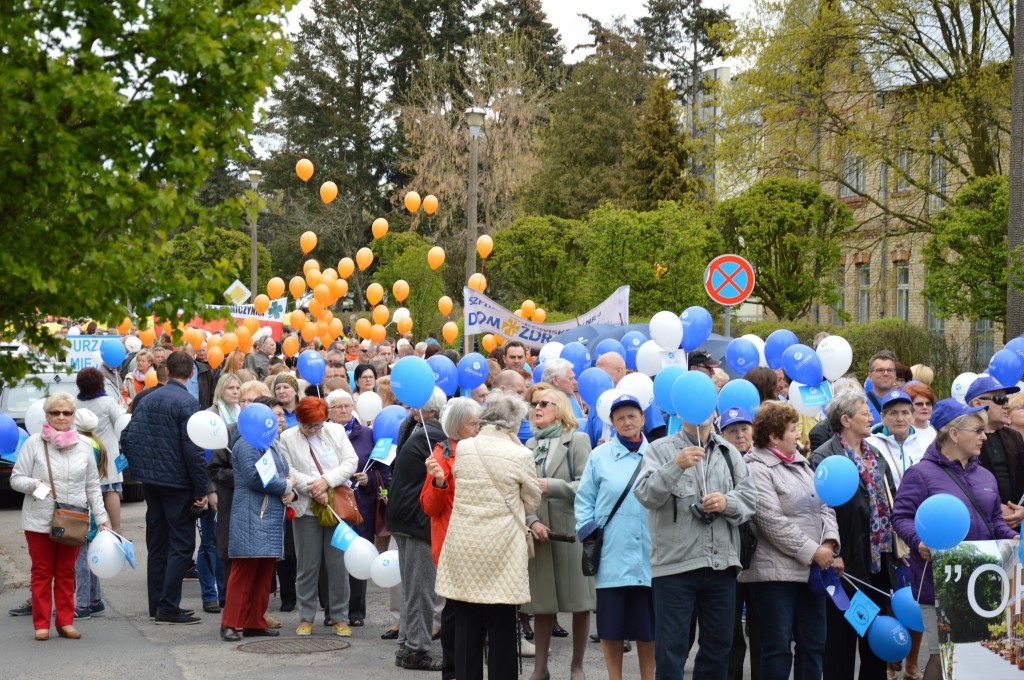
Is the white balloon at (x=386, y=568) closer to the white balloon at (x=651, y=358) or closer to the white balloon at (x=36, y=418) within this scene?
the white balloon at (x=36, y=418)

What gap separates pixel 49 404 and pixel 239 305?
14.0 metres

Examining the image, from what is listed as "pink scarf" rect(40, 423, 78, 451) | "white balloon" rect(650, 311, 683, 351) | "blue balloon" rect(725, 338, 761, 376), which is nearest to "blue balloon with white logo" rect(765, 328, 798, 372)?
"blue balloon" rect(725, 338, 761, 376)

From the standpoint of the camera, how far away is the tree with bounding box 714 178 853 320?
89.3 feet

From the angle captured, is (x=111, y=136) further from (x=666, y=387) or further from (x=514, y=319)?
(x=514, y=319)

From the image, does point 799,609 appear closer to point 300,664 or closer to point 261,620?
point 300,664

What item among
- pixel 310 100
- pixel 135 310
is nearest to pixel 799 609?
pixel 135 310

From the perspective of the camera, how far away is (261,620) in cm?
956

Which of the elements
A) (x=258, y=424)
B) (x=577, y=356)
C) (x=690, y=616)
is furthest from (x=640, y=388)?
(x=577, y=356)

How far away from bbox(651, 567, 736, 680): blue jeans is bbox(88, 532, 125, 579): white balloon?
456 centimetres

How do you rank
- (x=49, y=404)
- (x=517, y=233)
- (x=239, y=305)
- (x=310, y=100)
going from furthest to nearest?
(x=310, y=100)
(x=517, y=233)
(x=239, y=305)
(x=49, y=404)

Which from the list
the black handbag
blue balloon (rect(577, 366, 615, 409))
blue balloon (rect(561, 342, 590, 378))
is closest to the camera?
the black handbag

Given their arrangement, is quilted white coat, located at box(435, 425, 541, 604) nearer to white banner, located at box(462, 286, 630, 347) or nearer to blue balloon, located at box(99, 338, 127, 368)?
blue balloon, located at box(99, 338, 127, 368)

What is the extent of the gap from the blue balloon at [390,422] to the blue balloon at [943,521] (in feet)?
14.6

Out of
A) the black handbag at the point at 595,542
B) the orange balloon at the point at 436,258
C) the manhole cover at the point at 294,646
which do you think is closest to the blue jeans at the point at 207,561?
the manhole cover at the point at 294,646
